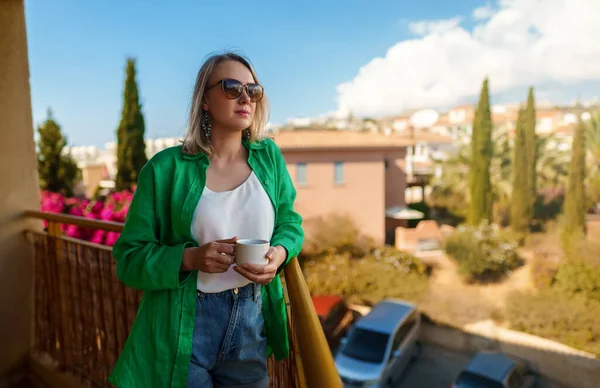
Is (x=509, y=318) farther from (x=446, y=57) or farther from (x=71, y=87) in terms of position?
(x=71, y=87)

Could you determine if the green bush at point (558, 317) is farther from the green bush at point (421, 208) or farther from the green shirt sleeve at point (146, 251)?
the green shirt sleeve at point (146, 251)

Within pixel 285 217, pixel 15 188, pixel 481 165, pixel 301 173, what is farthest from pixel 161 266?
pixel 481 165

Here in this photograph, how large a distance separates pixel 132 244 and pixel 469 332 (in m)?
17.2

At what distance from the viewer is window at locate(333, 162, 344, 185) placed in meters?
20.4

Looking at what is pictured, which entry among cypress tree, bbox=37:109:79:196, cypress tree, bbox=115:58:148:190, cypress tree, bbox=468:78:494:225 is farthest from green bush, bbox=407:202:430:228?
cypress tree, bbox=37:109:79:196

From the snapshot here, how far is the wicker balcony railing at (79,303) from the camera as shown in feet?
5.98

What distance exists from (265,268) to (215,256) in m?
0.09

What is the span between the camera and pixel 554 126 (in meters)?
22.1

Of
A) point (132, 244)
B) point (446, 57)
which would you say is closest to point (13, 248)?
point (132, 244)

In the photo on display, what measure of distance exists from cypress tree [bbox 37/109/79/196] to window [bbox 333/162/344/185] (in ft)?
33.8

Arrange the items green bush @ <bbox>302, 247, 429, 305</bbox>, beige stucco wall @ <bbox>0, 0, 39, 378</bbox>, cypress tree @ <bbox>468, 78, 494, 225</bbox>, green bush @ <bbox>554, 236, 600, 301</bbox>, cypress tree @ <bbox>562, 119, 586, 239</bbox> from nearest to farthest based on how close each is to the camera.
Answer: beige stucco wall @ <bbox>0, 0, 39, 378</bbox> < green bush @ <bbox>554, 236, 600, 301</bbox> < green bush @ <bbox>302, 247, 429, 305</bbox> < cypress tree @ <bbox>562, 119, 586, 239</bbox> < cypress tree @ <bbox>468, 78, 494, 225</bbox>

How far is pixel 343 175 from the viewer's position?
20453 millimetres

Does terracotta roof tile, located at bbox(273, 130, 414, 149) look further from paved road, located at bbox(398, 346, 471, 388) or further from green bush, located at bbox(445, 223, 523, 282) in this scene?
paved road, located at bbox(398, 346, 471, 388)

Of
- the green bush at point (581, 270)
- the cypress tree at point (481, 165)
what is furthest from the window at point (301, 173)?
the green bush at point (581, 270)
